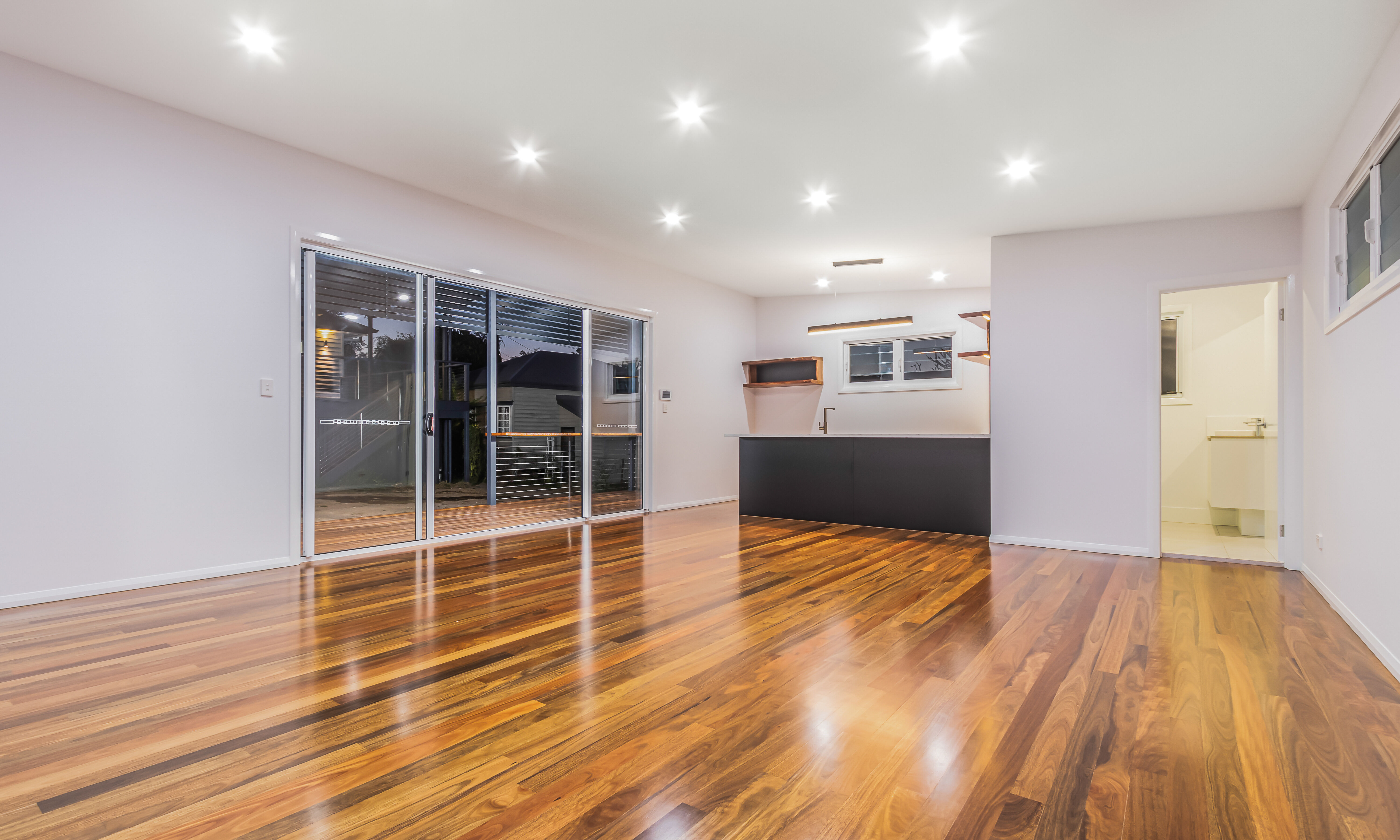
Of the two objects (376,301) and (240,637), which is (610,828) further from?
(376,301)

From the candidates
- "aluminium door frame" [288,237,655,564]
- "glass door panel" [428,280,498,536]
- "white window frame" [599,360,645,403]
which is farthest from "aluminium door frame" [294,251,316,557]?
"white window frame" [599,360,645,403]

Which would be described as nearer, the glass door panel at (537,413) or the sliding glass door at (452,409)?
the sliding glass door at (452,409)

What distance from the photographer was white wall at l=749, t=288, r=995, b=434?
25.7 ft

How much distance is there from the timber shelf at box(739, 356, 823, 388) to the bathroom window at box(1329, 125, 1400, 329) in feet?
16.9

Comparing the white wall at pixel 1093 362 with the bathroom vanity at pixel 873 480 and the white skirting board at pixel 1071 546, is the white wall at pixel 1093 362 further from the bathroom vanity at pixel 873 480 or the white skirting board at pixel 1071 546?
the bathroom vanity at pixel 873 480

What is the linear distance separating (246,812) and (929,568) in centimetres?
367

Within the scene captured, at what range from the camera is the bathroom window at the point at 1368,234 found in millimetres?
2773

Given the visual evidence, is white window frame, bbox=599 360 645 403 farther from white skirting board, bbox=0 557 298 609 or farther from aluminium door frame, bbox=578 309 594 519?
white skirting board, bbox=0 557 298 609

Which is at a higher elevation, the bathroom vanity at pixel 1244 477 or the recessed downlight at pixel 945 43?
the recessed downlight at pixel 945 43

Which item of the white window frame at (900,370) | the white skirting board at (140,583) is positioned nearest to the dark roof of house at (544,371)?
the white skirting board at (140,583)

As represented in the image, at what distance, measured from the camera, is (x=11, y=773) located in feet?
5.34

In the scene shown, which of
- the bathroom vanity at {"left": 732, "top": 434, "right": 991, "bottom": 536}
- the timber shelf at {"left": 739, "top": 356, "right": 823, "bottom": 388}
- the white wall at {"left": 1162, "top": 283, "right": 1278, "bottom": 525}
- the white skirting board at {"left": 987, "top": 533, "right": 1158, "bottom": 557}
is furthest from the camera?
the timber shelf at {"left": 739, "top": 356, "right": 823, "bottom": 388}

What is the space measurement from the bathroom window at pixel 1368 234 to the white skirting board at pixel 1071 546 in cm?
197

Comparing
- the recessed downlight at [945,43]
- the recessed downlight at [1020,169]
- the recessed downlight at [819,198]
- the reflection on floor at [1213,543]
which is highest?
the recessed downlight at [945,43]
